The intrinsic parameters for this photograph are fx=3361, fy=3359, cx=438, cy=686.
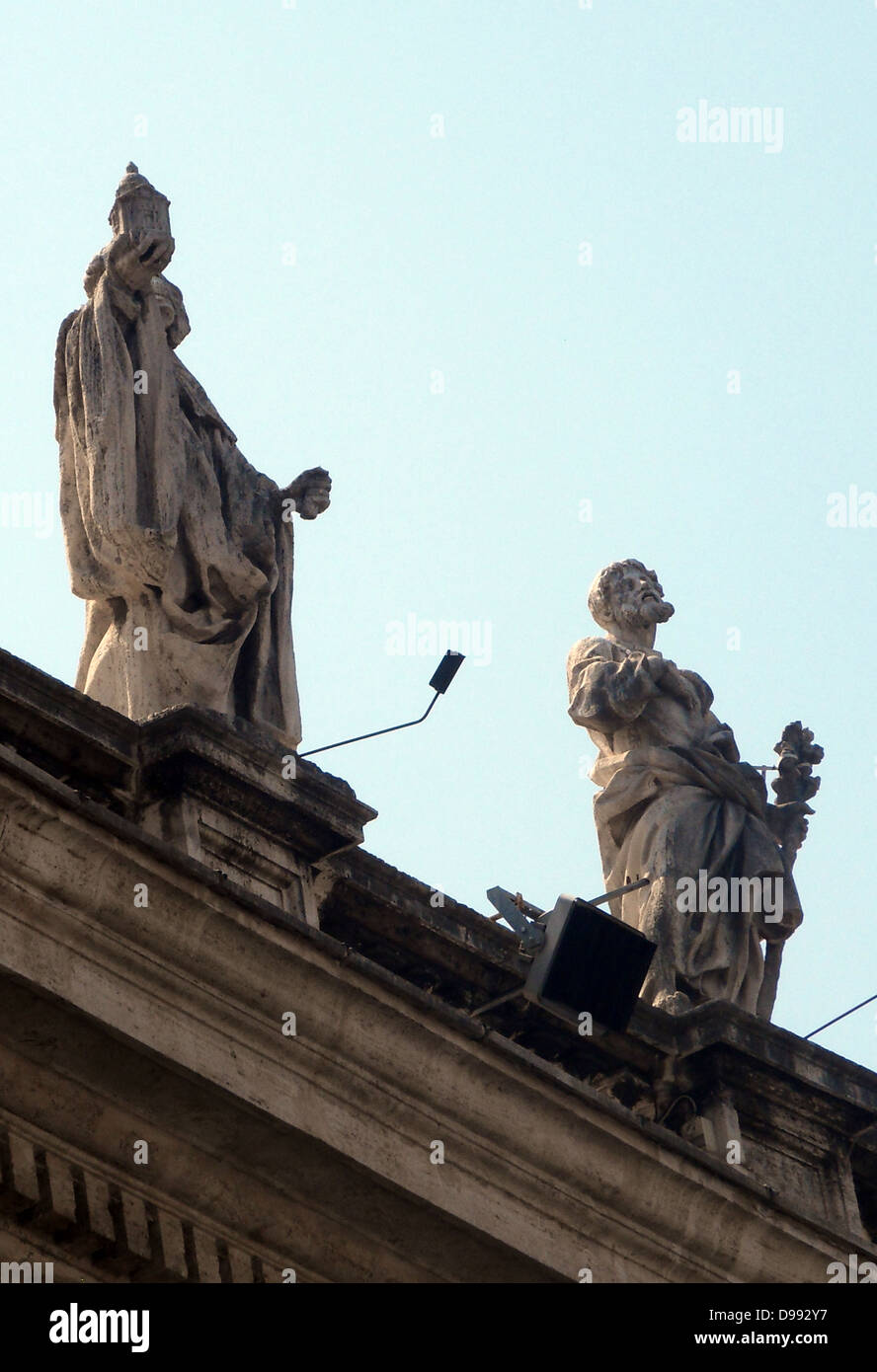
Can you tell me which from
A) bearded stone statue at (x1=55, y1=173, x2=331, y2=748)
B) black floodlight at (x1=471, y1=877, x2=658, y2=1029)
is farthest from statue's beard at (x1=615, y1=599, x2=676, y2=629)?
black floodlight at (x1=471, y1=877, x2=658, y2=1029)

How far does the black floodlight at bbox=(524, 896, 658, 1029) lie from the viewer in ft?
43.5

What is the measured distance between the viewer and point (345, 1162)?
11227mm

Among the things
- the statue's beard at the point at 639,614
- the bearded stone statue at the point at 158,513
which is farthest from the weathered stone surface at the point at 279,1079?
the statue's beard at the point at 639,614

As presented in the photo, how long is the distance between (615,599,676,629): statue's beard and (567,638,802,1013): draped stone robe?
0.85ft

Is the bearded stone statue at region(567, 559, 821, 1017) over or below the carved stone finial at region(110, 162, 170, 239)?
below

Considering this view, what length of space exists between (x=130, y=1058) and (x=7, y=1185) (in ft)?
1.85

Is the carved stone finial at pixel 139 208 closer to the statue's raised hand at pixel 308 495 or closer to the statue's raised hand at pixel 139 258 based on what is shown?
the statue's raised hand at pixel 139 258

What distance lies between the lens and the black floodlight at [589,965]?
13.2 metres

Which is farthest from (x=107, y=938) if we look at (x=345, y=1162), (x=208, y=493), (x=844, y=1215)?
(x=844, y=1215)

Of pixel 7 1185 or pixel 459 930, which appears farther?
pixel 459 930

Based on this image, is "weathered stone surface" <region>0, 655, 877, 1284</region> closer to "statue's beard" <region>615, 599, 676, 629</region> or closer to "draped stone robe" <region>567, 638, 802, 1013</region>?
"draped stone robe" <region>567, 638, 802, 1013</region>
